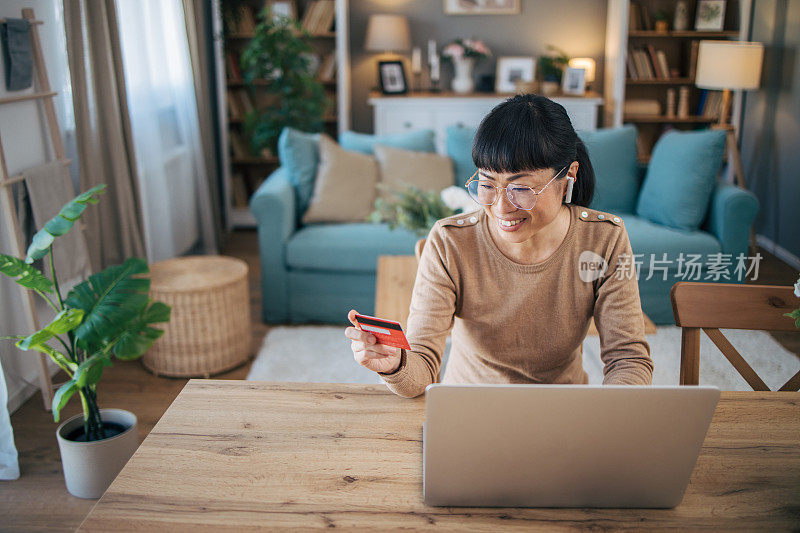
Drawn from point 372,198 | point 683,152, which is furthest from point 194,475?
point 683,152

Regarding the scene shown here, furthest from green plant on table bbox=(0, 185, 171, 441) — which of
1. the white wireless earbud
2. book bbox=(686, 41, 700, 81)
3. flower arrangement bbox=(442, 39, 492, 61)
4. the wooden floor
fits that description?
book bbox=(686, 41, 700, 81)

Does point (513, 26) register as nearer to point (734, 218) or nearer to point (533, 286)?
point (734, 218)

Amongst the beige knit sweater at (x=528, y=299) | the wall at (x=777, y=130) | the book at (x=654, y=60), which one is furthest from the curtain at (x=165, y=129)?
the wall at (x=777, y=130)

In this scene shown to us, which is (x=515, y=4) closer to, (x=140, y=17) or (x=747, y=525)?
(x=140, y=17)

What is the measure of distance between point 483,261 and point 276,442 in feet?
1.72

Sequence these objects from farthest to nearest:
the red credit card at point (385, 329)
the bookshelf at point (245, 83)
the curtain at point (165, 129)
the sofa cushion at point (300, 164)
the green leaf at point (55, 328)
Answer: the bookshelf at point (245, 83) → the sofa cushion at point (300, 164) → the curtain at point (165, 129) → the green leaf at point (55, 328) → the red credit card at point (385, 329)

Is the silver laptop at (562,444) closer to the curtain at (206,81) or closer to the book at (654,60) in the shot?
the curtain at (206,81)

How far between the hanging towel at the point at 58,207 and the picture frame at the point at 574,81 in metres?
3.63

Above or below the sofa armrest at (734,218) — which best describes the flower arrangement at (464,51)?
above

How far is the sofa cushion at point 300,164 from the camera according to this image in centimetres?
378

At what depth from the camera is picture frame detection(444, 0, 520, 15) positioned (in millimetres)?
5379

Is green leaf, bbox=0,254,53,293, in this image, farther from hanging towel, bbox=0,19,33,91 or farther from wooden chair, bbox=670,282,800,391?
wooden chair, bbox=670,282,800,391

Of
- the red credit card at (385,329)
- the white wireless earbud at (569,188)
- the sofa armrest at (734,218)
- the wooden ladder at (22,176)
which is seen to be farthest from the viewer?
the sofa armrest at (734,218)

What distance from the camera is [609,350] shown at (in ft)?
4.44
